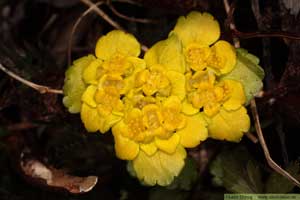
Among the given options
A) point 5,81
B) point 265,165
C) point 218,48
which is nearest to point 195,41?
point 218,48

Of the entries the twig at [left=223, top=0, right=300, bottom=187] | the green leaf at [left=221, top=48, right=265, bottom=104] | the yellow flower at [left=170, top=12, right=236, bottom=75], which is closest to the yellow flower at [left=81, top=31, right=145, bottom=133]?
the yellow flower at [left=170, top=12, right=236, bottom=75]

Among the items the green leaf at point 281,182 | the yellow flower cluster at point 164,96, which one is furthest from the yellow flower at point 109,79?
the green leaf at point 281,182

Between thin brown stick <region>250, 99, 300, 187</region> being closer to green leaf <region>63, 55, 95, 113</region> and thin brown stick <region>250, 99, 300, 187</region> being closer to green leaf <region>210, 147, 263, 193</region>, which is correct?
green leaf <region>210, 147, 263, 193</region>

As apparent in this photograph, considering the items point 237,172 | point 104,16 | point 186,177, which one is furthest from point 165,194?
point 104,16

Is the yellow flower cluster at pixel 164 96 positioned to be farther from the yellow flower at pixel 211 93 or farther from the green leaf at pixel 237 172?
the green leaf at pixel 237 172

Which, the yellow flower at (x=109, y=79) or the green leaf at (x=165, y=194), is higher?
the yellow flower at (x=109, y=79)

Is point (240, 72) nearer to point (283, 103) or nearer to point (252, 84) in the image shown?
point (252, 84)
